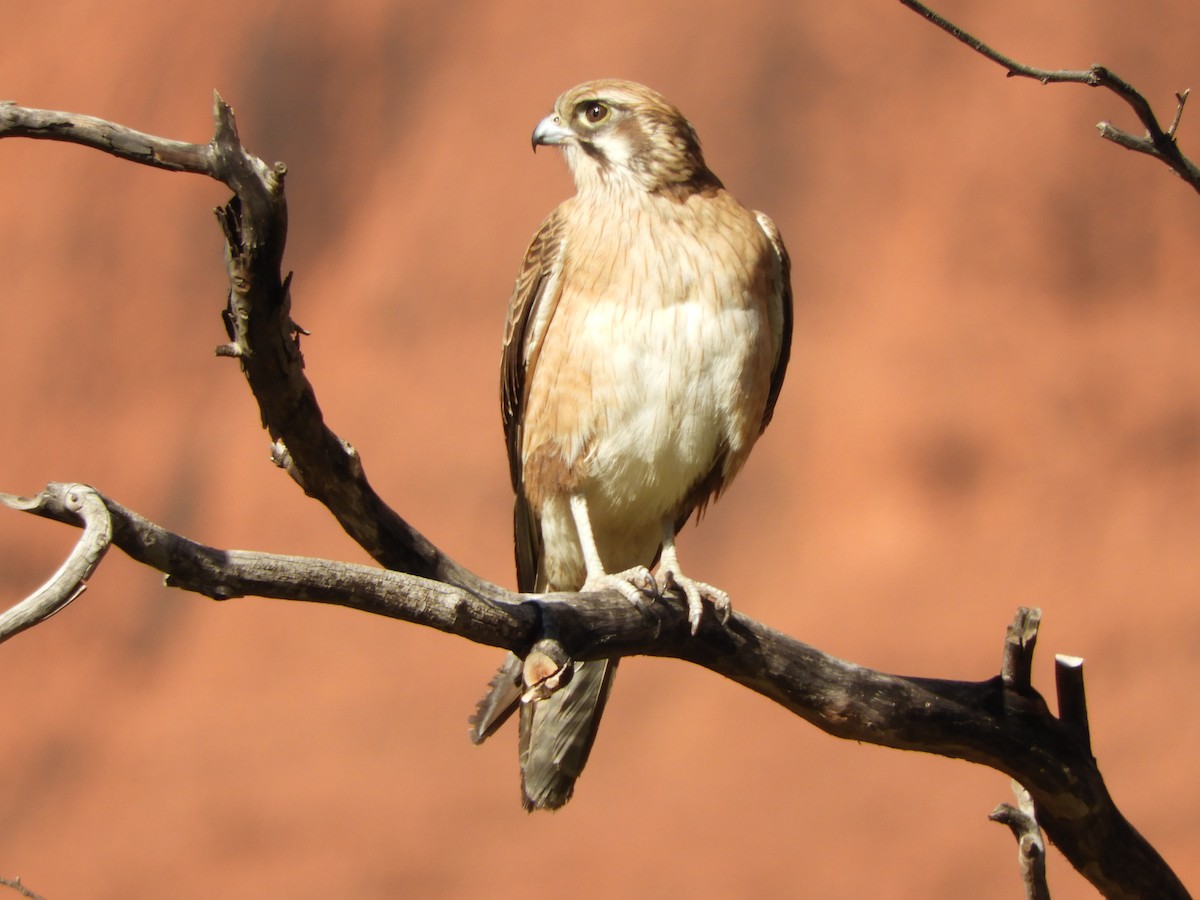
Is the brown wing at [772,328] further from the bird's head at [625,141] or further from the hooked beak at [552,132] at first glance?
the hooked beak at [552,132]

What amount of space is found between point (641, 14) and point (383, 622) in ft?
11.0

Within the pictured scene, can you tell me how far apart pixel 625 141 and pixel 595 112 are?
146 millimetres

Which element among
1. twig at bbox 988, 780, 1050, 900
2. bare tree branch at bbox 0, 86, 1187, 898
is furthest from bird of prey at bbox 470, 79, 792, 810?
twig at bbox 988, 780, 1050, 900

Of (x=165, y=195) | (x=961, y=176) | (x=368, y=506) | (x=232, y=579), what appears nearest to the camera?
(x=232, y=579)

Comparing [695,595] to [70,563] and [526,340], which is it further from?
[70,563]

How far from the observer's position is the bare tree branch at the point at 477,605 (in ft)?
6.90

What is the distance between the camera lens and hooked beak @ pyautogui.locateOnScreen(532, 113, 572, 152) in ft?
12.6

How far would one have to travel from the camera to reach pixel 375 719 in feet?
21.8

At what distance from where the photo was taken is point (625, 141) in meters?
3.75

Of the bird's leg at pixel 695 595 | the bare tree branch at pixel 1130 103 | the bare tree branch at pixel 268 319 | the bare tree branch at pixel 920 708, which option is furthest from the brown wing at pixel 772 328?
the bare tree branch at pixel 1130 103

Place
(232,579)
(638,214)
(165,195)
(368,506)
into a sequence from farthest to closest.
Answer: (165,195) → (638,214) → (368,506) → (232,579)

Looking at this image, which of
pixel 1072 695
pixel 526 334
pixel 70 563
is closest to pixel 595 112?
pixel 526 334

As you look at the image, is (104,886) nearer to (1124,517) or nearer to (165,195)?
(165,195)

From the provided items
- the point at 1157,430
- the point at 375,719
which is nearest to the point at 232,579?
the point at 375,719
